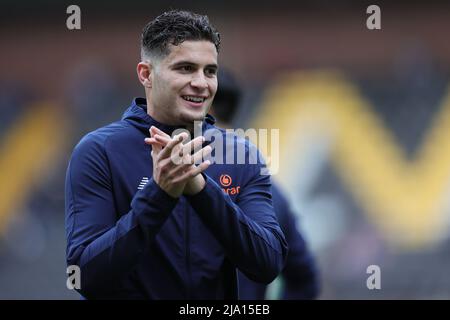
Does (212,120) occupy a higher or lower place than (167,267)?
higher

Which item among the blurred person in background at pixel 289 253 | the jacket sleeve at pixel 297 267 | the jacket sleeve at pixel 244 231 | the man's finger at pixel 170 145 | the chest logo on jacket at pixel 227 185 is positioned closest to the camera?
the man's finger at pixel 170 145

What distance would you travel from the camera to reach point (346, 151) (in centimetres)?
717

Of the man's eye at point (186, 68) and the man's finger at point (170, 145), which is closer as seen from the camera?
the man's finger at point (170, 145)

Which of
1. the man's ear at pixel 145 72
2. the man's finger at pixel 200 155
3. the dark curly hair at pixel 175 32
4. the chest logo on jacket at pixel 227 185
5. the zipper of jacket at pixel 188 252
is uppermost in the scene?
the dark curly hair at pixel 175 32

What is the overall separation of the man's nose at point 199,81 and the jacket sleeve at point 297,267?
1.49 m

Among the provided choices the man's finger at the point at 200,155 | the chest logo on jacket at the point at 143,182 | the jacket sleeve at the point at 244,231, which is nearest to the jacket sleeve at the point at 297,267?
the jacket sleeve at the point at 244,231

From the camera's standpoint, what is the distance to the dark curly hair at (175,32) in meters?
2.57

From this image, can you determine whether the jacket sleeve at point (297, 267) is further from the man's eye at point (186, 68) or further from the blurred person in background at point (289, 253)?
the man's eye at point (186, 68)

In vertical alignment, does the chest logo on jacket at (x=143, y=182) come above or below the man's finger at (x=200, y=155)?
below

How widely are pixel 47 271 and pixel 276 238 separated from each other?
540 cm

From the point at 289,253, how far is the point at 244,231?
1703 millimetres

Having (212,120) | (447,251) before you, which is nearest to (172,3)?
(447,251)

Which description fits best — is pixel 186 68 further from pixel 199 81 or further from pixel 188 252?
pixel 188 252

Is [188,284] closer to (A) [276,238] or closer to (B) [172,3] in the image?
(A) [276,238]
